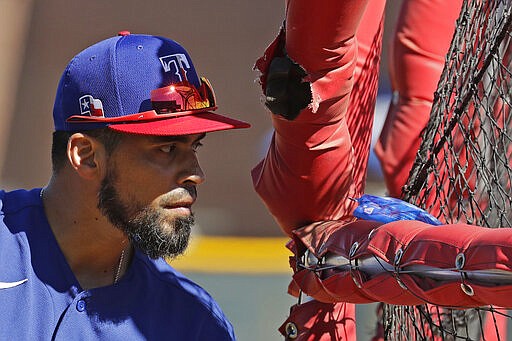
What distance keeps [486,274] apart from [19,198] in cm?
105

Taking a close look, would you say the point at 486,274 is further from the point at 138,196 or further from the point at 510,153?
the point at 510,153

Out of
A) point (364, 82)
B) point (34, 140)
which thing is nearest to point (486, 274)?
point (364, 82)

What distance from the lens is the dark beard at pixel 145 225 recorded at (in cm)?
194

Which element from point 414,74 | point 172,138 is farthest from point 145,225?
point 414,74

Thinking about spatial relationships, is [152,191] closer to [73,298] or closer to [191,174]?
[191,174]

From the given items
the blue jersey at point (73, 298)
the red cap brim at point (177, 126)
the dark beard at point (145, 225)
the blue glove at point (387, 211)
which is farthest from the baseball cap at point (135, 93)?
the blue glove at point (387, 211)

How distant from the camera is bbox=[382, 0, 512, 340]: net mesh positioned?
2.27 meters

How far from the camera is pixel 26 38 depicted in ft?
23.5

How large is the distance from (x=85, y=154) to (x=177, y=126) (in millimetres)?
221

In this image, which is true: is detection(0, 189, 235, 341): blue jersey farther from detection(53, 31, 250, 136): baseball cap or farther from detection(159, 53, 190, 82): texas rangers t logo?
detection(159, 53, 190, 82): texas rangers t logo

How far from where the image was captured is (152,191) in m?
1.96

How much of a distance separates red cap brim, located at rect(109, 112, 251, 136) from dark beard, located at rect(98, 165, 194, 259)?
0.39ft

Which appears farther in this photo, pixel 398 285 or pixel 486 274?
pixel 398 285

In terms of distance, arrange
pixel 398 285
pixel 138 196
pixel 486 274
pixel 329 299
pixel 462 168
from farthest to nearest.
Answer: pixel 462 168, pixel 329 299, pixel 138 196, pixel 398 285, pixel 486 274
